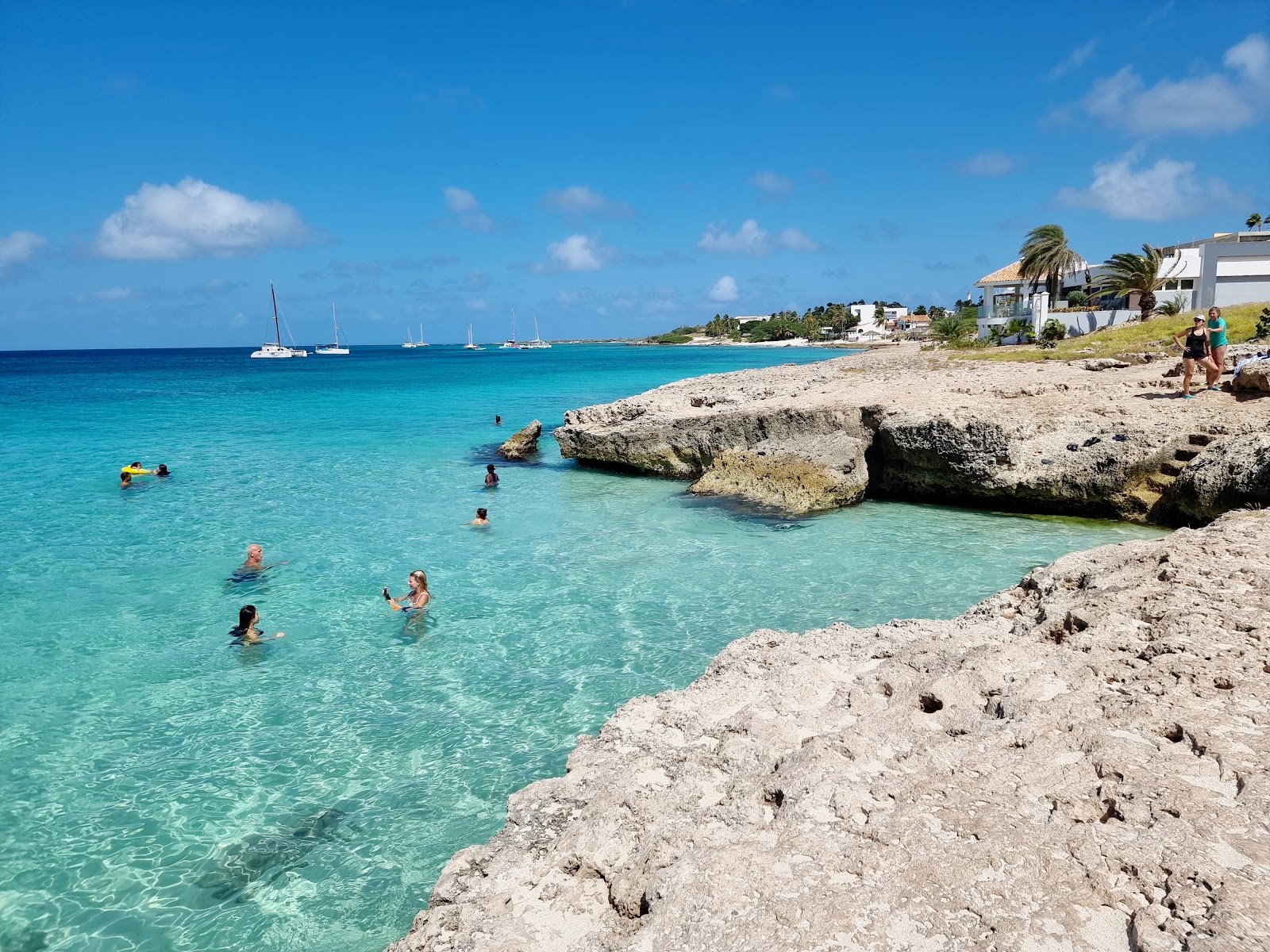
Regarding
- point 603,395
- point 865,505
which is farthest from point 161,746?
point 603,395

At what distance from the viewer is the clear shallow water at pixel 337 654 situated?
223 inches

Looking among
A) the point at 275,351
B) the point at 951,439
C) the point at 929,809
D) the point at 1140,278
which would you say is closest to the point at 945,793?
the point at 929,809

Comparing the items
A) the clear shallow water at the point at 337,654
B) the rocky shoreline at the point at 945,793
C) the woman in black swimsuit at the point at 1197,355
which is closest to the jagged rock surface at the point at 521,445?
the clear shallow water at the point at 337,654

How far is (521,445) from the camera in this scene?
2483 cm

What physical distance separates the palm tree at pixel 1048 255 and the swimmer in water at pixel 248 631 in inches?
1997

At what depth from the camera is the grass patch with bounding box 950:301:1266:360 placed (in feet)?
81.5

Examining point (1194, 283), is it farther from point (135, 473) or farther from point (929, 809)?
point (135, 473)

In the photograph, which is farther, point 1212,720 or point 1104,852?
point 1212,720

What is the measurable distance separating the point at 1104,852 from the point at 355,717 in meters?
6.92

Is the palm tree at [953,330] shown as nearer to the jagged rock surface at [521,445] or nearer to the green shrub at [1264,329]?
the green shrub at [1264,329]

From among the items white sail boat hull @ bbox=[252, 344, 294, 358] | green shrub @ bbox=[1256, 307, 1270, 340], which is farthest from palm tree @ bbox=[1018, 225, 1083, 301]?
white sail boat hull @ bbox=[252, 344, 294, 358]

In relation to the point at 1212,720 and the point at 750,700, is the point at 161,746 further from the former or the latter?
the point at 1212,720

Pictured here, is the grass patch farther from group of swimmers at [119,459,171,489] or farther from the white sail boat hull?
the white sail boat hull

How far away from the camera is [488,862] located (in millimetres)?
4254
